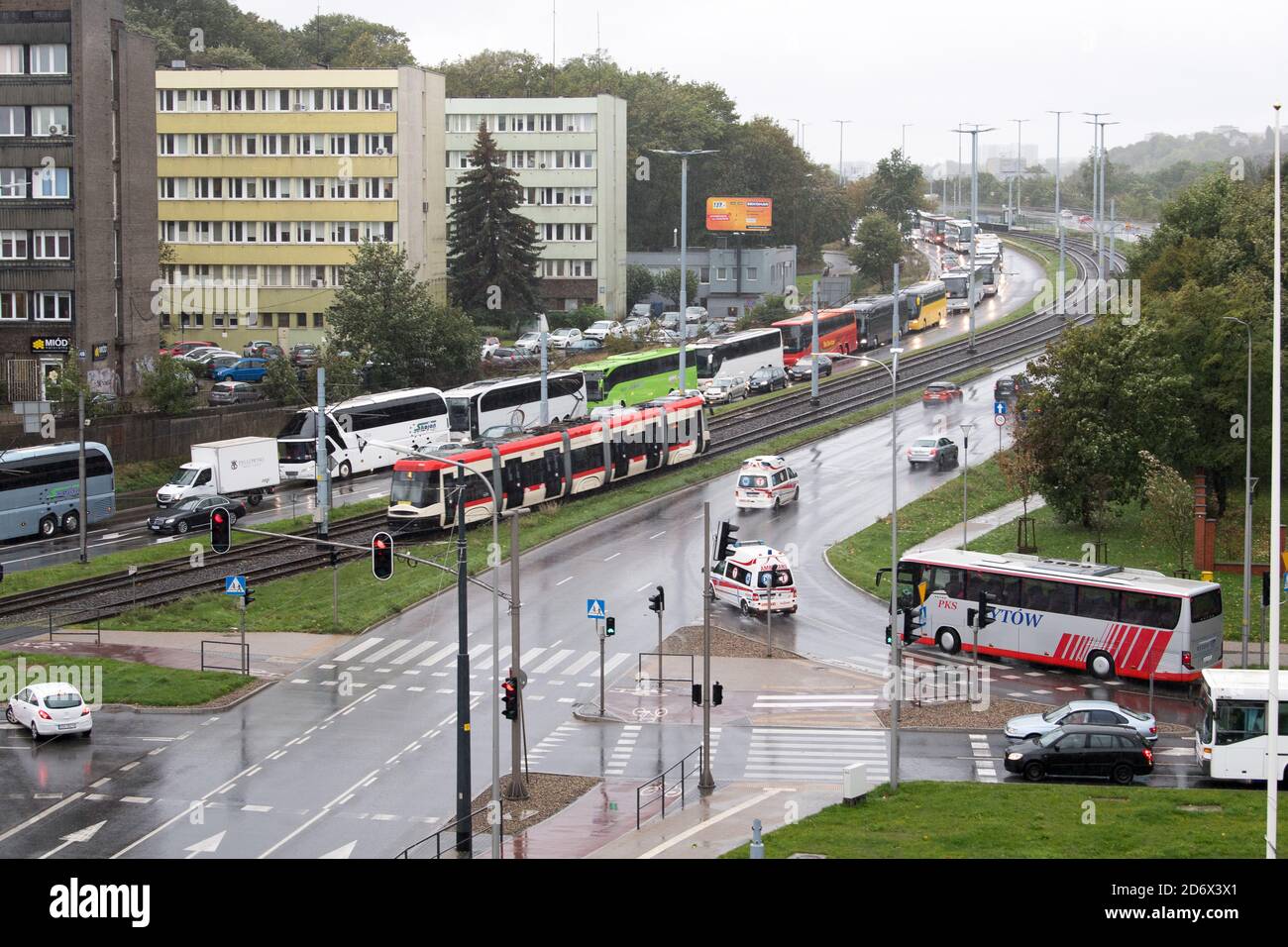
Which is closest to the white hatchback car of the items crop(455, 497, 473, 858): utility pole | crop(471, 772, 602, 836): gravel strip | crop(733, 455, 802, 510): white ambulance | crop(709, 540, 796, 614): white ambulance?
crop(471, 772, 602, 836): gravel strip

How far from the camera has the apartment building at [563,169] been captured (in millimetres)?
112500

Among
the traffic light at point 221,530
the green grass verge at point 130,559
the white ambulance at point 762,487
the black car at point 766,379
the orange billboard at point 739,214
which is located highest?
the orange billboard at point 739,214

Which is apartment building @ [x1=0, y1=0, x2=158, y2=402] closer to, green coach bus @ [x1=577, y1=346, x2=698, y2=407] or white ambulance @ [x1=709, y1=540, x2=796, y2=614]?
green coach bus @ [x1=577, y1=346, x2=698, y2=407]

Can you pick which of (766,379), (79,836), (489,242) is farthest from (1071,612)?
(489,242)

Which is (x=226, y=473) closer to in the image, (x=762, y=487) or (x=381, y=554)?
(x=762, y=487)

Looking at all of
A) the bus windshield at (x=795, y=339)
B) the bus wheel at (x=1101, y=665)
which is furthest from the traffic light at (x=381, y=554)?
the bus windshield at (x=795, y=339)

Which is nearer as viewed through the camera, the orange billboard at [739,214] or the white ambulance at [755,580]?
the white ambulance at [755,580]

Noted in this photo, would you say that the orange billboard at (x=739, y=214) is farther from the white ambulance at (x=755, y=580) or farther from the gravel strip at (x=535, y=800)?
the gravel strip at (x=535, y=800)

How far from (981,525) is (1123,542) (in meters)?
4.94

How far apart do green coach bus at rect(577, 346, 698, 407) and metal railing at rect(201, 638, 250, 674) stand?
3217 centimetres

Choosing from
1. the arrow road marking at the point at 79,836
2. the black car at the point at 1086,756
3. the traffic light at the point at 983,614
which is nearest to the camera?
the arrow road marking at the point at 79,836

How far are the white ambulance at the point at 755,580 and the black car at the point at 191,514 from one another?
749 inches

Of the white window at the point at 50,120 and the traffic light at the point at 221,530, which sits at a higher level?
the white window at the point at 50,120

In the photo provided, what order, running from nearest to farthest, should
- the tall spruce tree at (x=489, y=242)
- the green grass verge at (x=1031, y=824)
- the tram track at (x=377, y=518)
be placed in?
the green grass verge at (x=1031, y=824) < the tram track at (x=377, y=518) < the tall spruce tree at (x=489, y=242)
